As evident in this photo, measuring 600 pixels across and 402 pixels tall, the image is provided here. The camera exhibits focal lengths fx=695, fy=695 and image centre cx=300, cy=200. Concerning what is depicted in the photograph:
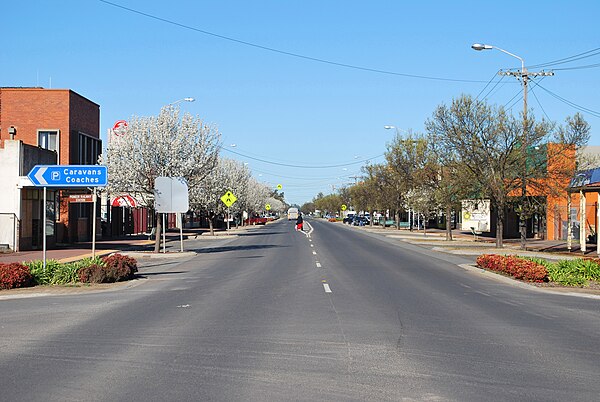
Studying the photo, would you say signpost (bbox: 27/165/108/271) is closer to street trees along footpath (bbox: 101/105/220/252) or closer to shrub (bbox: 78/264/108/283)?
shrub (bbox: 78/264/108/283)

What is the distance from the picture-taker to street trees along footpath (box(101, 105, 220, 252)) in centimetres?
3306

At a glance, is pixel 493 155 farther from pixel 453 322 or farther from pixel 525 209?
pixel 453 322

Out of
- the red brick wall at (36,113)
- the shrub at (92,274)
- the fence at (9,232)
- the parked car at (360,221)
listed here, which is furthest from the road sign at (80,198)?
the parked car at (360,221)

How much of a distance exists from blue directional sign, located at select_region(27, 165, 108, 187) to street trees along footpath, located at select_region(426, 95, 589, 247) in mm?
20719

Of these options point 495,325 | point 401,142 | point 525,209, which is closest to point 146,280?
point 495,325

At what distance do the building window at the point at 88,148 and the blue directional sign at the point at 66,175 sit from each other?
2285 cm

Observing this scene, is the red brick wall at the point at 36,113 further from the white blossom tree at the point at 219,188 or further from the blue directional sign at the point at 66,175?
the blue directional sign at the point at 66,175

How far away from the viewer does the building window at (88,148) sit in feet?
150

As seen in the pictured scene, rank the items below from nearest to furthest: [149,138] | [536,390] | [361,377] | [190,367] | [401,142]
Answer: [536,390] < [361,377] < [190,367] < [149,138] < [401,142]

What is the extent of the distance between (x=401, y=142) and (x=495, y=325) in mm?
43884

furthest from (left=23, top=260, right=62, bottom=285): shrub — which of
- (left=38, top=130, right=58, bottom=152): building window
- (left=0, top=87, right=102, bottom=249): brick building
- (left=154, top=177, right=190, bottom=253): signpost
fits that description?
(left=38, top=130, right=58, bottom=152): building window

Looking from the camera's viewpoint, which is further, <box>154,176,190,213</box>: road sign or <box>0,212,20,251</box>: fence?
<box>0,212,20,251</box>: fence

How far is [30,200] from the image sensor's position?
35.7 m

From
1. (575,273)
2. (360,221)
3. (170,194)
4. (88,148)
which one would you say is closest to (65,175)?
(170,194)
